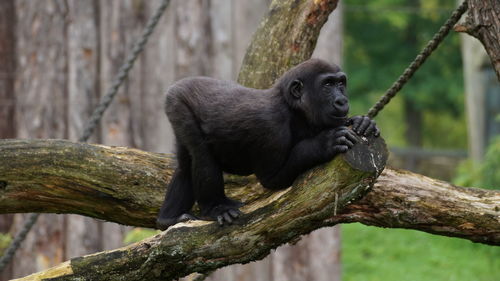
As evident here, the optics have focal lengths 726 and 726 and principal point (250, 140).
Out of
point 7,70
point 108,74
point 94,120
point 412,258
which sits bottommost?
point 412,258

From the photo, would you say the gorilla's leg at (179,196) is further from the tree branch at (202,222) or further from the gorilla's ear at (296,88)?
the gorilla's ear at (296,88)

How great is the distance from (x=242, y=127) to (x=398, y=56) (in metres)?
15.9

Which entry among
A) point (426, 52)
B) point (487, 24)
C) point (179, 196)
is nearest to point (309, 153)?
point (179, 196)

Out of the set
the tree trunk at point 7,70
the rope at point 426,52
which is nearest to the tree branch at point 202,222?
the rope at point 426,52

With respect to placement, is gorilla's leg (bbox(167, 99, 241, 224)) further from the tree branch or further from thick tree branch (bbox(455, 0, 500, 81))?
thick tree branch (bbox(455, 0, 500, 81))

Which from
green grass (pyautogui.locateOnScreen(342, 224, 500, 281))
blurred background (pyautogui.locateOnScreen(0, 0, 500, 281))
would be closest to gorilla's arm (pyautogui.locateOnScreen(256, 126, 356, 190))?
blurred background (pyautogui.locateOnScreen(0, 0, 500, 281))

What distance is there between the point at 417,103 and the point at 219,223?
1724 centimetres

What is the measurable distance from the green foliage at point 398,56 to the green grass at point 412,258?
26.4 ft

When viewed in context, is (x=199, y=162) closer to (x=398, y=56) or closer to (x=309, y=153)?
(x=309, y=153)

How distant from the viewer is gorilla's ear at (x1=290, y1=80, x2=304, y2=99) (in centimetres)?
369

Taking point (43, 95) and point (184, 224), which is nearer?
point (184, 224)

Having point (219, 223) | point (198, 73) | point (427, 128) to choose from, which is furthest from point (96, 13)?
point (427, 128)

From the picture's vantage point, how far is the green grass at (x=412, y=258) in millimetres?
8328

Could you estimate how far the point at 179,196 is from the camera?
148 inches
